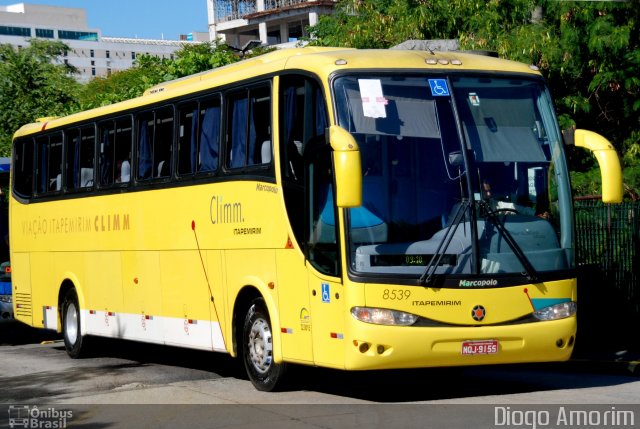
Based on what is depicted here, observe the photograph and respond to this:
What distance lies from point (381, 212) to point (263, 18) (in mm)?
95472

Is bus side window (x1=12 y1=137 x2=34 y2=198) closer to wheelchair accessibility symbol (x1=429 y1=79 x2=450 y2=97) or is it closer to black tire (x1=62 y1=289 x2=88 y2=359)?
black tire (x1=62 y1=289 x2=88 y2=359)

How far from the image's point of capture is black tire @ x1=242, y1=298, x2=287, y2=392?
1319 cm

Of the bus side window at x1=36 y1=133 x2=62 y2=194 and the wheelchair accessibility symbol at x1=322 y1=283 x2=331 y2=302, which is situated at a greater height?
the bus side window at x1=36 y1=133 x2=62 y2=194

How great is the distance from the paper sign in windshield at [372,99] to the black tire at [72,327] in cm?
845

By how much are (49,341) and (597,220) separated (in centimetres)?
1090

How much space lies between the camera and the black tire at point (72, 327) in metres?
19.0

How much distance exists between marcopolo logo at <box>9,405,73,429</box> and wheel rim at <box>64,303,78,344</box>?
6.22m

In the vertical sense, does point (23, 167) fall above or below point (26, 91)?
below

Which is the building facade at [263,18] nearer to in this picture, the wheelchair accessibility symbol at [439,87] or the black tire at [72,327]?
the black tire at [72,327]

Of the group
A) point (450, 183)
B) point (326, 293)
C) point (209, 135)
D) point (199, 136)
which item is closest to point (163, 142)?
point (199, 136)

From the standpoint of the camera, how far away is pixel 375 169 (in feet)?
39.2

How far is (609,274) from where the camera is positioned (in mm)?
17766

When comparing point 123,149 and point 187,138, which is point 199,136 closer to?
point 187,138

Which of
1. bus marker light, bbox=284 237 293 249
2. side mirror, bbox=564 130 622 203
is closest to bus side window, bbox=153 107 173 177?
bus marker light, bbox=284 237 293 249
